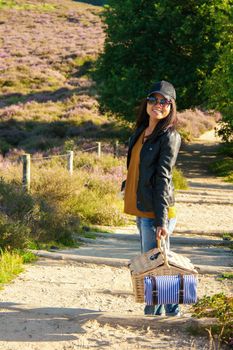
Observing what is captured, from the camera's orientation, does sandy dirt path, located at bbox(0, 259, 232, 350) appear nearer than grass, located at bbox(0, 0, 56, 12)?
Yes

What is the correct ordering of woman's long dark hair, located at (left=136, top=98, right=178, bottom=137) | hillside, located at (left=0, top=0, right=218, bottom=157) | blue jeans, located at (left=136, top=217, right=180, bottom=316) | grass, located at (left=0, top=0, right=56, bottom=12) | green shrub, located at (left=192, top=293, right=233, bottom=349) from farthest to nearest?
grass, located at (left=0, top=0, right=56, bottom=12) → hillside, located at (left=0, top=0, right=218, bottom=157) → blue jeans, located at (left=136, top=217, right=180, bottom=316) → woman's long dark hair, located at (left=136, top=98, right=178, bottom=137) → green shrub, located at (left=192, top=293, right=233, bottom=349)

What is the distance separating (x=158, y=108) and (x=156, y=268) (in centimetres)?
133

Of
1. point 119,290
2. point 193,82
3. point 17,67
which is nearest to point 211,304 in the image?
point 119,290

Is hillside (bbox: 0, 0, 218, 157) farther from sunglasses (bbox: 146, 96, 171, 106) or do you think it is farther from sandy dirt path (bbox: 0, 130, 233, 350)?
sunglasses (bbox: 146, 96, 171, 106)

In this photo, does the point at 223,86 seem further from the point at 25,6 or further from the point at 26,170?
the point at 25,6

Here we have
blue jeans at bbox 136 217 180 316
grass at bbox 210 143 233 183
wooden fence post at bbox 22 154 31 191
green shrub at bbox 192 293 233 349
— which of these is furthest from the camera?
grass at bbox 210 143 233 183

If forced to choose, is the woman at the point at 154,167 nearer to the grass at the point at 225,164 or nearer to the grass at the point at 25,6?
the grass at the point at 225,164

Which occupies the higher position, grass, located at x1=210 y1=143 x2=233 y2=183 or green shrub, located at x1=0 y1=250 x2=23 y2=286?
green shrub, located at x1=0 y1=250 x2=23 y2=286

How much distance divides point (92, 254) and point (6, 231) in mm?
1368

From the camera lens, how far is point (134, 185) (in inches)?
189

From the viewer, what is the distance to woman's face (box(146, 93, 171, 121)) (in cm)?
470

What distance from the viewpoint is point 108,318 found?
496 cm

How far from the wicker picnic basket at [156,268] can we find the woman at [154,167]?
0.17 meters

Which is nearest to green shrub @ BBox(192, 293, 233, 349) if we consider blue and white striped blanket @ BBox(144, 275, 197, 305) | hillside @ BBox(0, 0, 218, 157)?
blue and white striped blanket @ BBox(144, 275, 197, 305)
